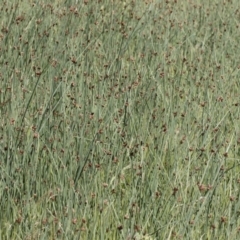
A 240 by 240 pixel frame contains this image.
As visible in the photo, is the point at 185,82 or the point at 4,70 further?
the point at 185,82

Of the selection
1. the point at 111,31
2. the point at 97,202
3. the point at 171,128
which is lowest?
the point at 97,202

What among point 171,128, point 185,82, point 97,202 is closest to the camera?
point 97,202

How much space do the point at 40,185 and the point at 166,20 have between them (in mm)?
3249

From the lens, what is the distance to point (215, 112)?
179 inches

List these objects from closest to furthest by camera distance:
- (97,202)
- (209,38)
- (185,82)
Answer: (97,202) < (185,82) < (209,38)

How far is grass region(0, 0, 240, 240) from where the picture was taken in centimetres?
326

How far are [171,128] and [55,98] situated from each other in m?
0.86

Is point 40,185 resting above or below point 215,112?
below

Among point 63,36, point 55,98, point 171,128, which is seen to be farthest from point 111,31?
point 171,128

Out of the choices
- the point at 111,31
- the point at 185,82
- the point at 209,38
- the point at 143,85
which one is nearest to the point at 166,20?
the point at 209,38

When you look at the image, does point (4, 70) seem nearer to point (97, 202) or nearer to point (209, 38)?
→ point (97, 202)

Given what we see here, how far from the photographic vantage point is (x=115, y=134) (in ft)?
13.0

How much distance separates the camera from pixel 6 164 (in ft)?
11.5

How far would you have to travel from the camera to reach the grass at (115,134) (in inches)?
128
